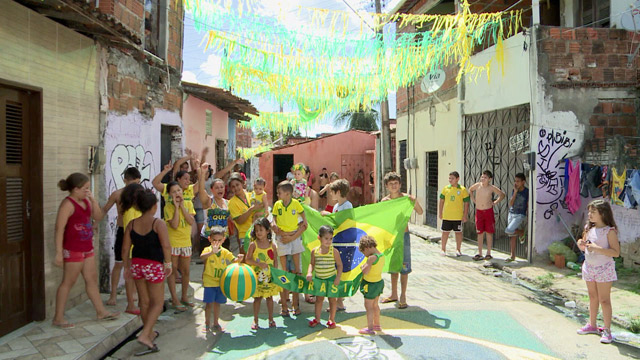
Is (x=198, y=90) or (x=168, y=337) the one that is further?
(x=198, y=90)

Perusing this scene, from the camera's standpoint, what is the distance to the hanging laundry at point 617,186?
8.19 m

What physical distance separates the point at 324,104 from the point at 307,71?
3514mm

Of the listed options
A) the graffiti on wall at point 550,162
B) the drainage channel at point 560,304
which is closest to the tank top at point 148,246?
the drainage channel at point 560,304

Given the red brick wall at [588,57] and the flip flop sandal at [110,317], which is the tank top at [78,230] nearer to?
the flip flop sandal at [110,317]

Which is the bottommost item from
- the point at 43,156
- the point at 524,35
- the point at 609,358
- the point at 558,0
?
the point at 609,358

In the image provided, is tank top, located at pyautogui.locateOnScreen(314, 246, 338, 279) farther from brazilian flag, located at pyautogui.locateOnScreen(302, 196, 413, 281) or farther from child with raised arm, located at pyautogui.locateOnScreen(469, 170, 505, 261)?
child with raised arm, located at pyautogui.locateOnScreen(469, 170, 505, 261)

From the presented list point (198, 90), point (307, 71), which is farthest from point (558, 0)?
point (198, 90)

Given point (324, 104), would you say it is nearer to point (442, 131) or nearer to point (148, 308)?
point (442, 131)

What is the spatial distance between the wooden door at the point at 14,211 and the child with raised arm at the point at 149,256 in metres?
1.23

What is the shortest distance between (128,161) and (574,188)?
7.79 meters

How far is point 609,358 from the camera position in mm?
4770

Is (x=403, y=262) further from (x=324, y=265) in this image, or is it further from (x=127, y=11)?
(x=127, y=11)

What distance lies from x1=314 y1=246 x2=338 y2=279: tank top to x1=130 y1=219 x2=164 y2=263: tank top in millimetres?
1748

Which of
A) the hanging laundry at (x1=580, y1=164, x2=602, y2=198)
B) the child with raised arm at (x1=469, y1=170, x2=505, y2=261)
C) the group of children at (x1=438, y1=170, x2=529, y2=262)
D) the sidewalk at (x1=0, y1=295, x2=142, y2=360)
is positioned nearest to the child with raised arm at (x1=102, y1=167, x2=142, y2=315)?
the sidewalk at (x1=0, y1=295, x2=142, y2=360)
